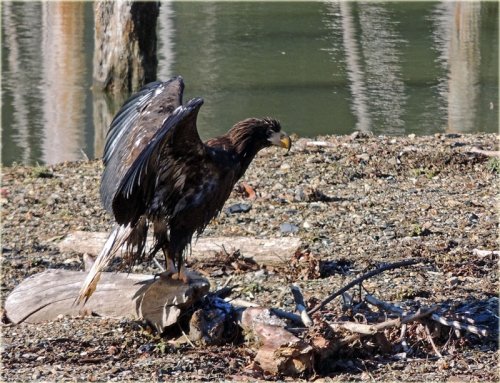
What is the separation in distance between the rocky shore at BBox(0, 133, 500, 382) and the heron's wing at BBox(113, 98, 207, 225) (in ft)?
2.19

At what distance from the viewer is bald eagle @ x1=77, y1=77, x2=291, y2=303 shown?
5672mm

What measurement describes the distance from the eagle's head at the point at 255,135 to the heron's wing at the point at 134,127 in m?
0.39

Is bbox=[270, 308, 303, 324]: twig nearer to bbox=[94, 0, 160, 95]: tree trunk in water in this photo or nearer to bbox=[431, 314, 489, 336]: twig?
bbox=[431, 314, 489, 336]: twig

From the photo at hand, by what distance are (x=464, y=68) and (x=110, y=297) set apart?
10921 millimetres

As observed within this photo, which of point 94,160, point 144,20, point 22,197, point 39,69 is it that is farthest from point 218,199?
point 39,69

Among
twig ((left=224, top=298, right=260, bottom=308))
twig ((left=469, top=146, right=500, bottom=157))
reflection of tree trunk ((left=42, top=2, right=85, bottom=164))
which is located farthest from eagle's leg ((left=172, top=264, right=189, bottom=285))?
reflection of tree trunk ((left=42, top=2, right=85, bottom=164))

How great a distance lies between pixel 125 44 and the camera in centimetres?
1287

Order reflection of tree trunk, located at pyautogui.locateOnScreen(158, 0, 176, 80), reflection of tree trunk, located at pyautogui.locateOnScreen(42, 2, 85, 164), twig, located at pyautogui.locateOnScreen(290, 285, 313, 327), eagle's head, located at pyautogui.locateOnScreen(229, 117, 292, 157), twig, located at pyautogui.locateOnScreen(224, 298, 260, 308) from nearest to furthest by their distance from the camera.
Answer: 1. twig, located at pyautogui.locateOnScreen(290, 285, 313, 327)
2. twig, located at pyautogui.locateOnScreen(224, 298, 260, 308)
3. eagle's head, located at pyautogui.locateOnScreen(229, 117, 292, 157)
4. reflection of tree trunk, located at pyautogui.locateOnScreen(42, 2, 85, 164)
5. reflection of tree trunk, located at pyautogui.locateOnScreen(158, 0, 176, 80)

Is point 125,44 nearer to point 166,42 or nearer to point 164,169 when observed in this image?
point 166,42

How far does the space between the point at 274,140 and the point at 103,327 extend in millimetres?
1534

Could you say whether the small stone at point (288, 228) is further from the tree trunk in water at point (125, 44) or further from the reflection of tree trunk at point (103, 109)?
the tree trunk in water at point (125, 44)

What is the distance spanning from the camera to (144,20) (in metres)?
→ 12.6

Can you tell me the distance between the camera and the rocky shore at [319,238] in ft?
17.1

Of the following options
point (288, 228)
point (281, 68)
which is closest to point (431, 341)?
point (288, 228)
